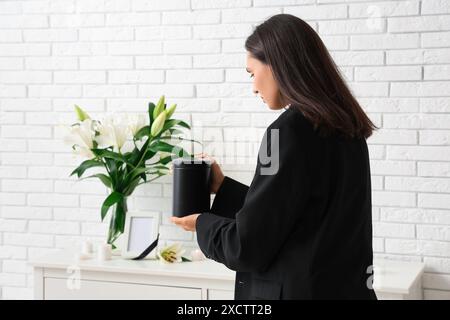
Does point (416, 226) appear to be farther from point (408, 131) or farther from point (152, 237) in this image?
point (152, 237)

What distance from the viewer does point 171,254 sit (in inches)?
108

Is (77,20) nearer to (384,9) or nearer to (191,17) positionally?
(191,17)

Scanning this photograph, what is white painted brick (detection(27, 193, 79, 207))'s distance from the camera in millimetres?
3223

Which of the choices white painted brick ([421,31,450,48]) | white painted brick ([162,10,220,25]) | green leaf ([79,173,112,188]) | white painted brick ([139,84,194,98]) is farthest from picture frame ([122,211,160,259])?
white painted brick ([421,31,450,48])

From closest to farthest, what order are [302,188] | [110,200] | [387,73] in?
1. [302,188]
2. [387,73]
3. [110,200]

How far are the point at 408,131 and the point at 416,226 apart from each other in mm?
390

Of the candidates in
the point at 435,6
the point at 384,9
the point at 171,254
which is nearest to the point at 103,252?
the point at 171,254

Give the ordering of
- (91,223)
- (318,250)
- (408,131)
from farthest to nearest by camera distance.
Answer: (91,223)
(408,131)
(318,250)

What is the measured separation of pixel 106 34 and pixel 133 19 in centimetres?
15

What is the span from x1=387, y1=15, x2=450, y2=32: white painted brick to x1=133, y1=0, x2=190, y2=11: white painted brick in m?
0.91

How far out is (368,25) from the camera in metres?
2.79

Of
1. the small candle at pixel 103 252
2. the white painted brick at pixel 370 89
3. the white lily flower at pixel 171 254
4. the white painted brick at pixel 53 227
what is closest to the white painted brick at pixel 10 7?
the white painted brick at pixel 53 227
